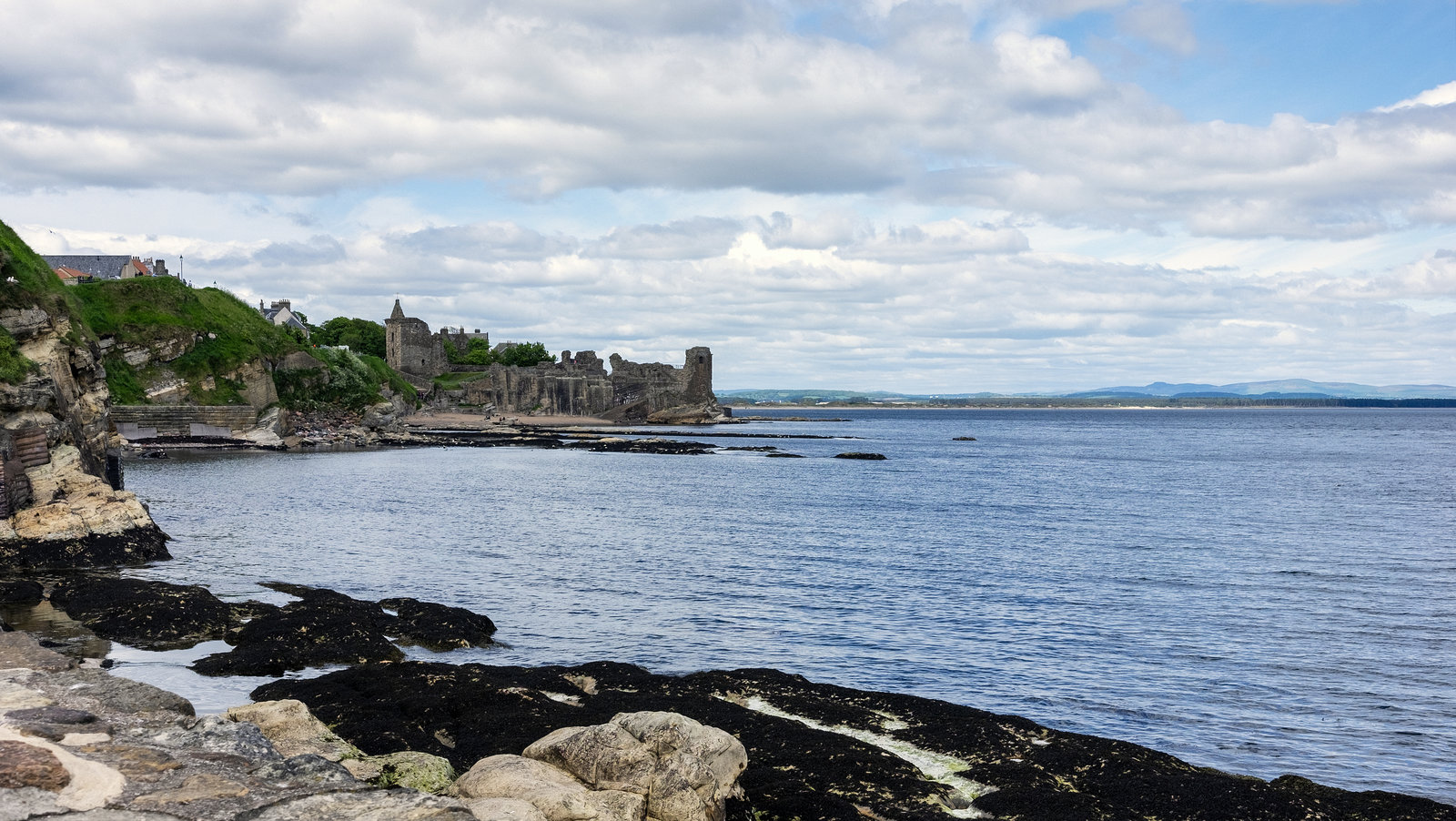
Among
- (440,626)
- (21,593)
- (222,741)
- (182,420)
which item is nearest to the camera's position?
(222,741)

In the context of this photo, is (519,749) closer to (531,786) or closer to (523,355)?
(531,786)

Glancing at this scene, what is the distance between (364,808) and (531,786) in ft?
5.50

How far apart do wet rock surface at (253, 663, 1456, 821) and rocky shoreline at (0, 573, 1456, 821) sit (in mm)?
34

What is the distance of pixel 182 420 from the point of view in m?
73.6

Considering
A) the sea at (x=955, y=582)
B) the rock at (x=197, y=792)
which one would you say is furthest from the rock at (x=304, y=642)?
the rock at (x=197, y=792)

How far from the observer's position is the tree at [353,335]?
5782 inches

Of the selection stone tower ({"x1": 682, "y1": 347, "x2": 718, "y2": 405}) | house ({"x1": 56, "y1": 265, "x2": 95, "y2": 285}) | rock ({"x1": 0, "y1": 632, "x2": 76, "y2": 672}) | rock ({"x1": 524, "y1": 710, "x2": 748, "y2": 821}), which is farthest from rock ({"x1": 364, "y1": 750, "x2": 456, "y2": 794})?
stone tower ({"x1": 682, "y1": 347, "x2": 718, "y2": 405})

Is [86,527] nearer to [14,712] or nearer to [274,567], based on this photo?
[274,567]

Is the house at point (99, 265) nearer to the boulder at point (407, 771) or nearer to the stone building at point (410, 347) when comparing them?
the stone building at point (410, 347)

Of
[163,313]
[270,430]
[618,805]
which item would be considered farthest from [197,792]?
[163,313]

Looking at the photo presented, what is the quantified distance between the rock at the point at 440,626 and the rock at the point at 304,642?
48cm

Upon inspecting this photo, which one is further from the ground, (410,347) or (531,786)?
(410,347)

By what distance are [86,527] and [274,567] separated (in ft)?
14.9

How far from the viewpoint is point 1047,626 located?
22219 millimetres
